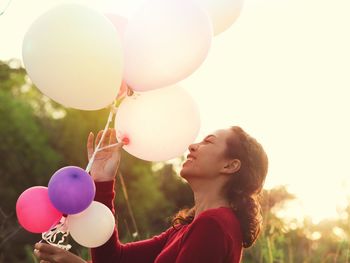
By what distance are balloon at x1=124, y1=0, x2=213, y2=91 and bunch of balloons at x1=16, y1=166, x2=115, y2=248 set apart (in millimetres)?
443

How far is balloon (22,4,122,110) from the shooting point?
2.14m

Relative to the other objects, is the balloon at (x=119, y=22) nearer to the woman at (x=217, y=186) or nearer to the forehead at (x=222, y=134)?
the woman at (x=217, y=186)

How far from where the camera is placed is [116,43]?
7.25 ft

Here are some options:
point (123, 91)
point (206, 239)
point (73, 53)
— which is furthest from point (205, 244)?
point (73, 53)

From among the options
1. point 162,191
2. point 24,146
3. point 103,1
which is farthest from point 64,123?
point 103,1

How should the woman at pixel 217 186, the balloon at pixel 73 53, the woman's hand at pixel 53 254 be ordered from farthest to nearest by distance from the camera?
the woman at pixel 217 186 → the woman's hand at pixel 53 254 → the balloon at pixel 73 53

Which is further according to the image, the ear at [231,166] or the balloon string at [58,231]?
the ear at [231,166]

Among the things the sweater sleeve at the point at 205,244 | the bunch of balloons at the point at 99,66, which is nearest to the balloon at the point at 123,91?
the bunch of balloons at the point at 99,66

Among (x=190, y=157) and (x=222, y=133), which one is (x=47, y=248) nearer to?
(x=190, y=157)

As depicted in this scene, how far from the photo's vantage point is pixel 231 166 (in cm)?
259

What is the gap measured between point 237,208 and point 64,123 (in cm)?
1231

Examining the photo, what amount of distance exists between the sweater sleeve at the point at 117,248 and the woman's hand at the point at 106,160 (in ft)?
0.11

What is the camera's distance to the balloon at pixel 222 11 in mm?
2559

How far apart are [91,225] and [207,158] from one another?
0.56 meters
